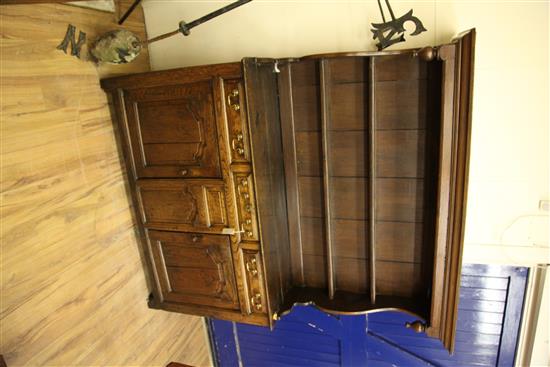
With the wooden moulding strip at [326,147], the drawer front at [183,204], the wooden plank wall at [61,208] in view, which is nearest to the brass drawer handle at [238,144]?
the drawer front at [183,204]

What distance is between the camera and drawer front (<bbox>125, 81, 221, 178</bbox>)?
1.20 metres

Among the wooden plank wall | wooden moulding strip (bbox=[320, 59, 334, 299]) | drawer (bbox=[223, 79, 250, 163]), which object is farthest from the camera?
wooden moulding strip (bbox=[320, 59, 334, 299])

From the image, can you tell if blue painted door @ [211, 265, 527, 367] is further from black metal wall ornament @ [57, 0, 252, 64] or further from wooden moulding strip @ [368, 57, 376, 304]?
black metal wall ornament @ [57, 0, 252, 64]

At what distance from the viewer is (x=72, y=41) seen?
1174 mm

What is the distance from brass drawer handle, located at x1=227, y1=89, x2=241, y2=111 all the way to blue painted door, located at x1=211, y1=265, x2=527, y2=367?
113 cm

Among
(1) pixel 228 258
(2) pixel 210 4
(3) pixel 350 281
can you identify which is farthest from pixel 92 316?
(2) pixel 210 4

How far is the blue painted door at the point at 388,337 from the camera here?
1.47 m

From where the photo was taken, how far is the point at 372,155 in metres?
1.25

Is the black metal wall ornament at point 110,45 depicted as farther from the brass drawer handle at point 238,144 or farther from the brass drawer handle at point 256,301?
the brass drawer handle at point 256,301

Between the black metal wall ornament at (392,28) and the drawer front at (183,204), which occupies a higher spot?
the black metal wall ornament at (392,28)

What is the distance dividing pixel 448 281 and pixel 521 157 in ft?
1.76

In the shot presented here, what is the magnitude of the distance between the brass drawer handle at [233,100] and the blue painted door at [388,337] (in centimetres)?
113

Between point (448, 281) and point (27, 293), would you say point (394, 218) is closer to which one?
point (448, 281)

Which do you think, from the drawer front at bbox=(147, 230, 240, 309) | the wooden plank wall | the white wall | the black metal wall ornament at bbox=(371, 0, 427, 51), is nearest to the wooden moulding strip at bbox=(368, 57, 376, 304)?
the black metal wall ornament at bbox=(371, 0, 427, 51)
